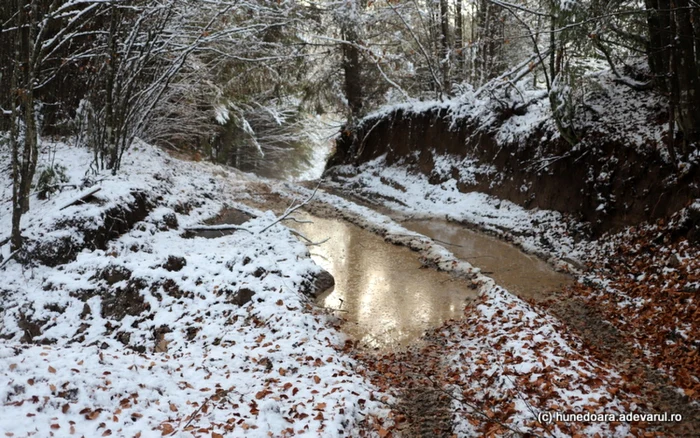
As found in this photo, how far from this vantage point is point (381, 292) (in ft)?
25.7

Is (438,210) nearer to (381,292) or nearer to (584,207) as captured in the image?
(584,207)

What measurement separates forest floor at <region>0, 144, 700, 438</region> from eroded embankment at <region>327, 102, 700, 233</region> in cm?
58

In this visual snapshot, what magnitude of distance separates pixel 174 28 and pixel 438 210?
8.58m

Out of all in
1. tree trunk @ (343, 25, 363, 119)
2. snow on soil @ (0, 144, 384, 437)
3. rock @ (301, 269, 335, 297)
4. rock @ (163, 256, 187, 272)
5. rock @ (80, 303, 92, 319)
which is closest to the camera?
snow on soil @ (0, 144, 384, 437)

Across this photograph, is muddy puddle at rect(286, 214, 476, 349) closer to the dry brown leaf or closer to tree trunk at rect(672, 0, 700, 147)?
the dry brown leaf

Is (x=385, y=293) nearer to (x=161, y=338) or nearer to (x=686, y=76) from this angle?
(x=161, y=338)

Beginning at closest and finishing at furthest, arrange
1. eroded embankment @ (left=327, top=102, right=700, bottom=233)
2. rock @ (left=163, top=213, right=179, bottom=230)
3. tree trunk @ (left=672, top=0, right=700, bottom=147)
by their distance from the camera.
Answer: tree trunk @ (left=672, top=0, right=700, bottom=147) → eroded embankment @ (left=327, top=102, right=700, bottom=233) → rock @ (left=163, top=213, right=179, bottom=230)

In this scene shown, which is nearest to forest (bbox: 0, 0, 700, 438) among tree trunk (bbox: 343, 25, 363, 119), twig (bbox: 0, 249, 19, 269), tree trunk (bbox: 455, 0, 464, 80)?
twig (bbox: 0, 249, 19, 269)

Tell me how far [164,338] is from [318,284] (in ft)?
9.24

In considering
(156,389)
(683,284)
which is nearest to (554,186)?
(683,284)

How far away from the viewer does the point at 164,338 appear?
5.70m

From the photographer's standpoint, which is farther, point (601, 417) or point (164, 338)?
point (164, 338)

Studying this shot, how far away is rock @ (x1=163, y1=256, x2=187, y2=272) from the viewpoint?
6.89 metres

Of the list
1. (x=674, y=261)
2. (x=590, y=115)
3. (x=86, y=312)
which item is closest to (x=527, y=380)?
(x=674, y=261)
